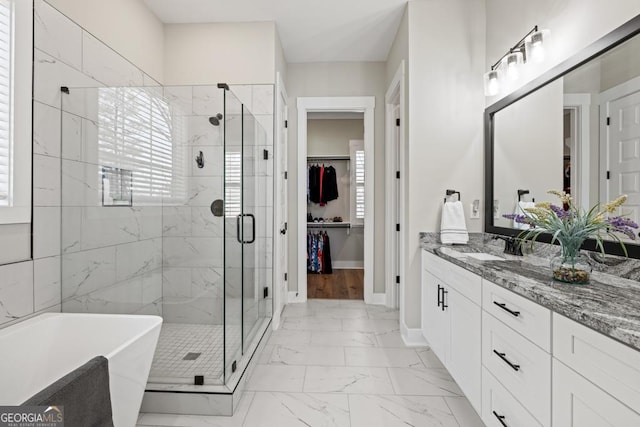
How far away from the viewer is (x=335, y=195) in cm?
580

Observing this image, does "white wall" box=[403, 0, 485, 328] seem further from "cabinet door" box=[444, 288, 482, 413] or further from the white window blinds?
the white window blinds

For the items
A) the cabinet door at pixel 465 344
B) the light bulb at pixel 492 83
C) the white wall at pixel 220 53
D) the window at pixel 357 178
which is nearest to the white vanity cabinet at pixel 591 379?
the cabinet door at pixel 465 344

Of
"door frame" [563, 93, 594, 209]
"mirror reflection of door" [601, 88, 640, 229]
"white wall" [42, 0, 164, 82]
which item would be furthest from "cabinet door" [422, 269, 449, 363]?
"white wall" [42, 0, 164, 82]

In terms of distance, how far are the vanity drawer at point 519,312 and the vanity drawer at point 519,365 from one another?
0.03m

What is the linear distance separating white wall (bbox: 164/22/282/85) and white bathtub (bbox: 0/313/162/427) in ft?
7.73

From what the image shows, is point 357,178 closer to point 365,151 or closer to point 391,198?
point 365,151

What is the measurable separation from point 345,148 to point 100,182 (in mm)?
4422

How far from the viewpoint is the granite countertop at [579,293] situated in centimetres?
88

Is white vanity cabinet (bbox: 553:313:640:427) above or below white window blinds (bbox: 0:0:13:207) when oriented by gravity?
below

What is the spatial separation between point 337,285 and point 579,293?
376 centimetres

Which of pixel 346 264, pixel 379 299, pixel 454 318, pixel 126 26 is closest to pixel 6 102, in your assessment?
pixel 126 26

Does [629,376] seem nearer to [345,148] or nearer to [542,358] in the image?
[542,358]

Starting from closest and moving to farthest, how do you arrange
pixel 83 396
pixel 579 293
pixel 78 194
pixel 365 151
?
pixel 83 396
pixel 579 293
pixel 78 194
pixel 365 151

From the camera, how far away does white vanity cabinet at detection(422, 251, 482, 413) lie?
5.49 ft
